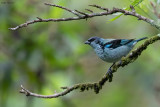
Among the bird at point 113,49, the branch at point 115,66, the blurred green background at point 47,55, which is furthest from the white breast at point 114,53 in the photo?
the blurred green background at point 47,55

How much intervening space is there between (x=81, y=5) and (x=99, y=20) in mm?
1418

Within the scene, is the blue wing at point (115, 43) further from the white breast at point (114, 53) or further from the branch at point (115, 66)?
the branch at point (115, 66)

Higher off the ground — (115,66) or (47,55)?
(47,55)

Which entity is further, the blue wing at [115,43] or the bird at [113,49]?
the blue wing at [115,43]

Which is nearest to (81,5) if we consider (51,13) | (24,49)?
(51,13)

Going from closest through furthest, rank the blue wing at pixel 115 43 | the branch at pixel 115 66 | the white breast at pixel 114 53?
1. the branch at pixel 115 66
2. the white breast at pixel 114 53
3. the blue wing at pixel 115 43

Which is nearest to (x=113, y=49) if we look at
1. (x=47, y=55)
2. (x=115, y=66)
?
(x=115, y=66)

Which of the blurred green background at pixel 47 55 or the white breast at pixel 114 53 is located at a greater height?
the blurred green background at pixel 47 55

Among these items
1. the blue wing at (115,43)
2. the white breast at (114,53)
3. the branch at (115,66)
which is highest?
the blue wing at (115,43)

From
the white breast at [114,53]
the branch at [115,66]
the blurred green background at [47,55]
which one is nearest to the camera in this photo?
the branch at [115,66]

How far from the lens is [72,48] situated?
620 cm

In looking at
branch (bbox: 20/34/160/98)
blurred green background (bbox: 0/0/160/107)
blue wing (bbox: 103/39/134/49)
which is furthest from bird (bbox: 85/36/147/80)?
branch (bbox: 20/34/160/98)

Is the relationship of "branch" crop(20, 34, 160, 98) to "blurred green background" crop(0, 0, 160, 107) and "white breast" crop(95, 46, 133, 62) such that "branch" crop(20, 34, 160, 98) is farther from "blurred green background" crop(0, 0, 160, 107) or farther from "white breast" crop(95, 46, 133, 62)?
"blurred green background" crop(0, 0, 160, 107)

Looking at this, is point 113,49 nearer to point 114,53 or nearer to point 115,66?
point 114,53
